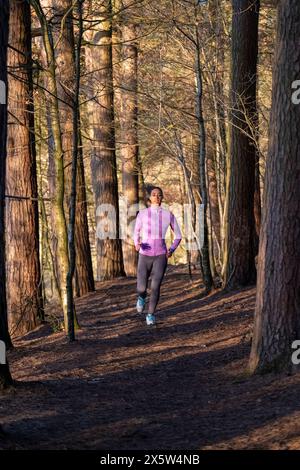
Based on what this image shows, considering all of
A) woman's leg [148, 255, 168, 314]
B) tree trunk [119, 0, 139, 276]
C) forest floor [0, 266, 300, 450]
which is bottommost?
forest floor [0, 266, 300, 450]

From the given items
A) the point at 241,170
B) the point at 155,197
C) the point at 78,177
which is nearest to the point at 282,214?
the point at 155,197

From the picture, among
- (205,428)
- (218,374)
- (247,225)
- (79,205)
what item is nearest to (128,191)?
(79,205)

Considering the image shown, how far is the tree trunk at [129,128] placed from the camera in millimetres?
22628

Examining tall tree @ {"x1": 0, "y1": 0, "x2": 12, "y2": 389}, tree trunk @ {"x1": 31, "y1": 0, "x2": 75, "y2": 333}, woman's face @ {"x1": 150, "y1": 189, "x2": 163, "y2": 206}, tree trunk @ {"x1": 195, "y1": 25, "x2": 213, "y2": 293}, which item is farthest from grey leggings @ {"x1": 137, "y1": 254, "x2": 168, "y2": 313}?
tall tree @ {"x1": 0, "y1": 0, "x2": 12, "y2": 389}

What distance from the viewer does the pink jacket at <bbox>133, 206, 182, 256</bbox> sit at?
13.8 metres

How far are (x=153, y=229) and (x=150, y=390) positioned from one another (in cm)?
497

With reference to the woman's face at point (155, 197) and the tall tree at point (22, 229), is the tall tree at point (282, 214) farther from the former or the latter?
the tall tree at point (22, 229)

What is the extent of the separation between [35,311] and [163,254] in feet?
8.96

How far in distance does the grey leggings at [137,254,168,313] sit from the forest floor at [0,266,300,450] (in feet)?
1.47

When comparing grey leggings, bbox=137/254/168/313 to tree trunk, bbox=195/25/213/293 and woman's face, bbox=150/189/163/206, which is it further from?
tree trunk, bbox=195/25/213/293

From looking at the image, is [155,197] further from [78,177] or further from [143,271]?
[78,177]

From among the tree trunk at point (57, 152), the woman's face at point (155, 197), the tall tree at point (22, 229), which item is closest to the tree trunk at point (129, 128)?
the tall tree at point (22, 229)
